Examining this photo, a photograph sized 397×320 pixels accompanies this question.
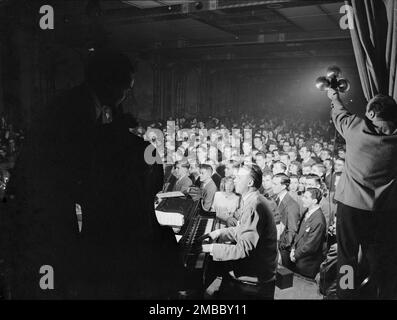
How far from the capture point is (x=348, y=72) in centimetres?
1370

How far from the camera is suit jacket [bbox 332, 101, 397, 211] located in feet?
9.52

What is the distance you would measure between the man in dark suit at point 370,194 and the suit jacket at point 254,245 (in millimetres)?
663

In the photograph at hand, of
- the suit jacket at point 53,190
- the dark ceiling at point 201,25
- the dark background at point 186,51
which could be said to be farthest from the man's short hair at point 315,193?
the suit jacket at point 53,190

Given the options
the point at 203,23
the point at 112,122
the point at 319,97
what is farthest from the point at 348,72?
the point at 112,122

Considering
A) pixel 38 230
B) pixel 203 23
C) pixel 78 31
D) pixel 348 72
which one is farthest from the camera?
pixel 348 72

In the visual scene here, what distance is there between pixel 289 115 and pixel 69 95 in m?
14.4

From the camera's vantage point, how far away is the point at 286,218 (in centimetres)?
436

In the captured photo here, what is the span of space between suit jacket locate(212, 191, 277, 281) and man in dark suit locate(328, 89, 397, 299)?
663mm

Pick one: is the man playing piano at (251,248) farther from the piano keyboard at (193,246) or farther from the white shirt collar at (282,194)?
the white shirt collar at (282,194)

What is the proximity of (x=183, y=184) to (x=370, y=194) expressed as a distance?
2.96m

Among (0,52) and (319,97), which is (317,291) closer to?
(0,52)

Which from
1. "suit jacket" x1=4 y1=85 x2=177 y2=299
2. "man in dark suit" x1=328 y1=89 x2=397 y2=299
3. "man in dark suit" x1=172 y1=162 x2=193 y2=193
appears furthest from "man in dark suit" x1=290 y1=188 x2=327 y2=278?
"suit jacket" x1=4 y1=85 x2=177 y2=299

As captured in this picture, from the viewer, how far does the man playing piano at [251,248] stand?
9.34ft
